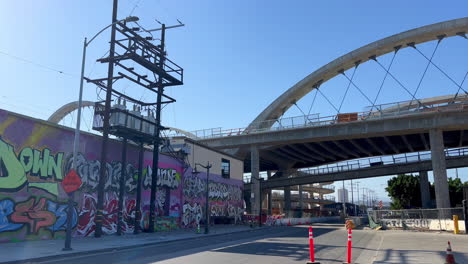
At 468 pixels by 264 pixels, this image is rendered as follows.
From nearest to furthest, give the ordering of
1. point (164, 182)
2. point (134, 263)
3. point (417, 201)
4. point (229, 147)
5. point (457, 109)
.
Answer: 1. point (134, 263)
2. point (164, 182)
3. point (457, 109)
4. point (229, 147)
5. point (417, 201)

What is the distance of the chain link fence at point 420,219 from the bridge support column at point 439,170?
2.79m

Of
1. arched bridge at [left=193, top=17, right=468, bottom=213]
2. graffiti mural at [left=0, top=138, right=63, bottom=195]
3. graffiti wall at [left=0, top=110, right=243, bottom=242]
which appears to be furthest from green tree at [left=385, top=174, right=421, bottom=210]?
graffiti mural at [left=0, top=138, right=63, bottom=195]

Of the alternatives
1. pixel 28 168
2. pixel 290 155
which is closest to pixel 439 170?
pixel 290 155

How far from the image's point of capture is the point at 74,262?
12.4m

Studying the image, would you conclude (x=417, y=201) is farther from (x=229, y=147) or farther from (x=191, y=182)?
(x=191, y=182)

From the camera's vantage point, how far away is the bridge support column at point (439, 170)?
42200 mm

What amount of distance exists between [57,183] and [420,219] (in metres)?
30.1

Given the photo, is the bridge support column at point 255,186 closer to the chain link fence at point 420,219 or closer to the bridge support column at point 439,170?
the chain link fence at point 420,219

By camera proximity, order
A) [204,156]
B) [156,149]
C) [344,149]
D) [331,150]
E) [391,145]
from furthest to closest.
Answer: [331,150] → [344,149] → [391,145] → [204,156] → [156,149]

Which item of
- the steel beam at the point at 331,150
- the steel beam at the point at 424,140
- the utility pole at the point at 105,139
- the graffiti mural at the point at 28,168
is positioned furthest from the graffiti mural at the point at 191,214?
the steel beam at the point at 424,140

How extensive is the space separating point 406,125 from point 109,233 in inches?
1354

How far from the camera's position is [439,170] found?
4325cm

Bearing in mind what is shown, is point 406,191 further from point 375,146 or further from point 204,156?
point 204,156

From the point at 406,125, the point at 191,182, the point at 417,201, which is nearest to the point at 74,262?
the point at 191,182
